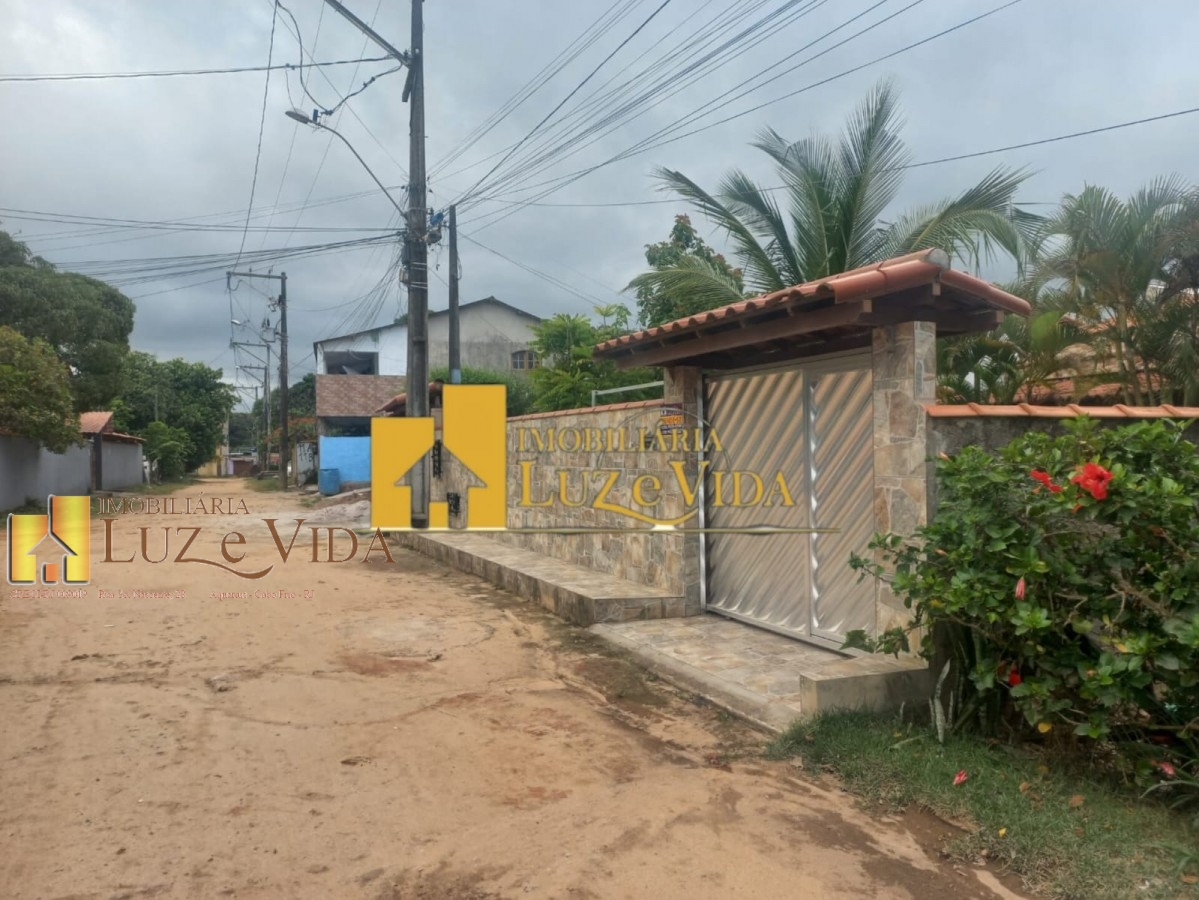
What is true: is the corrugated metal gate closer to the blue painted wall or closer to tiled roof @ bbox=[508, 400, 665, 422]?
tiled roof @ bbox=[508, 400, 665, 422]

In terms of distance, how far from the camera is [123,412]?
40.4m

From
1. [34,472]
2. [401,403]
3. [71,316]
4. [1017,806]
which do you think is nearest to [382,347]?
[71,316]

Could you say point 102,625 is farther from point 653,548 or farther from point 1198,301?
point 1198,301

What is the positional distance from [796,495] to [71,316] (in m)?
26.6

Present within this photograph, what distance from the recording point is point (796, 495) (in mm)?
6777

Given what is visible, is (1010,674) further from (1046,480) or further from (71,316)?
(71,316)

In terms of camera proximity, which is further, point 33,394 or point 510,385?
point 510,385

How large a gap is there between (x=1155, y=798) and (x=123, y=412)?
45.6m

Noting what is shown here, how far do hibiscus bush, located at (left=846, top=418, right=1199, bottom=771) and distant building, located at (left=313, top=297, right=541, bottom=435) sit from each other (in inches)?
1172

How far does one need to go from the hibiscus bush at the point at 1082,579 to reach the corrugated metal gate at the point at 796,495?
1.88 metres

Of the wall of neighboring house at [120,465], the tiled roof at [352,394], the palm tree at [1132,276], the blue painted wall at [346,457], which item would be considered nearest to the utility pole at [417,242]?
the palm tree at [1132,276]

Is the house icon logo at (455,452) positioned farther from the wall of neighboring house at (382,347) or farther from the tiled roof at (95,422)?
the wall of neighboring house at (382,347)

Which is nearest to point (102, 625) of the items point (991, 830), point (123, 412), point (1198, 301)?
point (991, 830)

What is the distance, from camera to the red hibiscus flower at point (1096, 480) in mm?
3465
